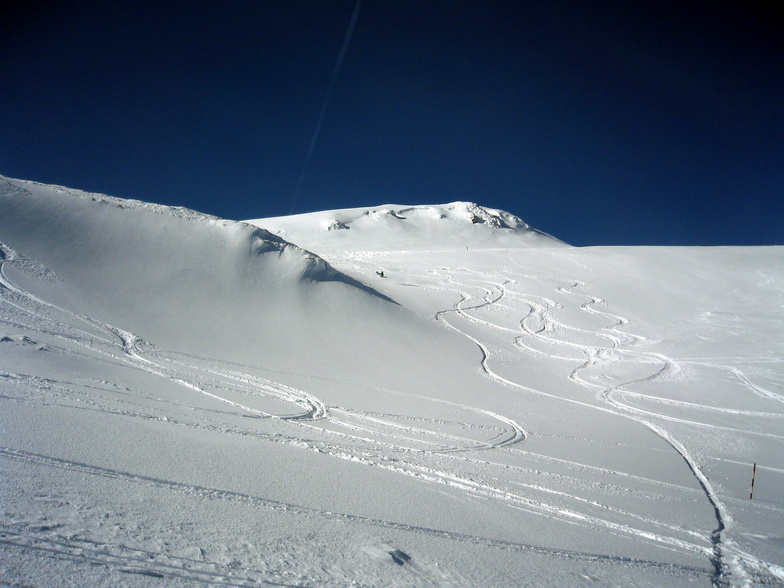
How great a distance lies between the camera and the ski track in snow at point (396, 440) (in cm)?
548

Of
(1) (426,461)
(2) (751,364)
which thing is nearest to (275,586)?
(1) (426,461)

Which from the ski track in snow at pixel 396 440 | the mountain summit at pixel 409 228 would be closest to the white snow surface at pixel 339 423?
the ski track in snow at pixel 396 440

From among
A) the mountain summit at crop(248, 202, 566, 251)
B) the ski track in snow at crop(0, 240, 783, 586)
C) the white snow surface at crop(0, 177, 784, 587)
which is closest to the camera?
the white snow surface at crop(0, 177, 784, 587)

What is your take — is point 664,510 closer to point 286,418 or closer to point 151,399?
point 286,418

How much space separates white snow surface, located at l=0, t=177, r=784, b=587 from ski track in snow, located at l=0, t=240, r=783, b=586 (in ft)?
0.15

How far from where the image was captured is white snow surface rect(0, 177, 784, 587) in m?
4.70

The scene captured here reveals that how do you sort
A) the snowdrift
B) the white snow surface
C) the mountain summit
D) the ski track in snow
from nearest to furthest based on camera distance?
the white snow surface
the ski track in snow
the snowdrift
the mountain summit

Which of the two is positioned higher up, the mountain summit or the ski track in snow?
the mountain summit

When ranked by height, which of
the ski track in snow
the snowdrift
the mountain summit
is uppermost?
the mountain summit

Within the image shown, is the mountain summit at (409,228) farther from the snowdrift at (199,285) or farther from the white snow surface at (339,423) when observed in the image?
the snowdrift at (199,285)

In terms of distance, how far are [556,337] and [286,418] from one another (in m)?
17.4

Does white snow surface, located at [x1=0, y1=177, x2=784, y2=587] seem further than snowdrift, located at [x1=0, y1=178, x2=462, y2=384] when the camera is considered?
No

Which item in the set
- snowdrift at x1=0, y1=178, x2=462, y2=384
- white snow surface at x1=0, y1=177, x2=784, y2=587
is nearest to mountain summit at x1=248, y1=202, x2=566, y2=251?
white snow surface at x1=0, y1=177, x2=784, y2=587

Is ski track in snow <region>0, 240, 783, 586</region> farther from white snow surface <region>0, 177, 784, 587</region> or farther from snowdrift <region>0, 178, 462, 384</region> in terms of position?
snowdrift <region>0, 178, 462, 384</region>
